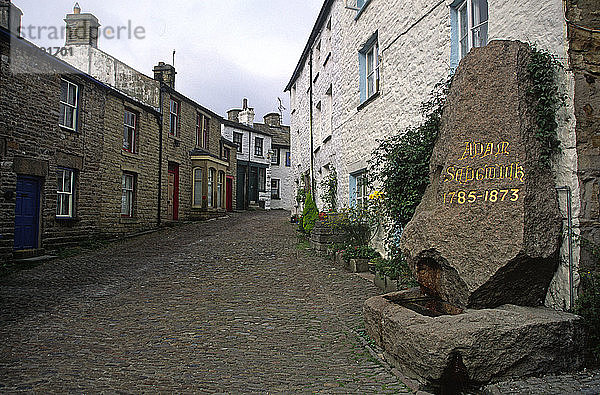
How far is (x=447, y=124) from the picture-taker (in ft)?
16.5

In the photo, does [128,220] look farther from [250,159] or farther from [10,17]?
[250,159]

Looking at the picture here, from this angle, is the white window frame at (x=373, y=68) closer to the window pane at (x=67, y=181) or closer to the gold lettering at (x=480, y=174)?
the gold lettering at (x=480, y=174)

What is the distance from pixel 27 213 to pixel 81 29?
8.48 meters

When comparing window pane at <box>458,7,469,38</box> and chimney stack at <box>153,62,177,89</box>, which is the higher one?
chimney stack at <box>153,62,177,89</box>

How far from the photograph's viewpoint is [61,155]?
11828 millimetres

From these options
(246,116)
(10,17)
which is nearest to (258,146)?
(246,116)

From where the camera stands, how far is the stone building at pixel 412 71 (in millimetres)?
4316

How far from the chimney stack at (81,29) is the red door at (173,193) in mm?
5565

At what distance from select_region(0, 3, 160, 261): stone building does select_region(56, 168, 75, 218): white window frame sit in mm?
28


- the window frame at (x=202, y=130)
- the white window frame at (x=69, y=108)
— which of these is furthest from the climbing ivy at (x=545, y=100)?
the window frame at (x=202, y=130)

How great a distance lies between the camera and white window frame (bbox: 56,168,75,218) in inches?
475

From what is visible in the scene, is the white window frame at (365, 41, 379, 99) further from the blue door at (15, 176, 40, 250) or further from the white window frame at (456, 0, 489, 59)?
the blue door at (15, 176, 40, 250)

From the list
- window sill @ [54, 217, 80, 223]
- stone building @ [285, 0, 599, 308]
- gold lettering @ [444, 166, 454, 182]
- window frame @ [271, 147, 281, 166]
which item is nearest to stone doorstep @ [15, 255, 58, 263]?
window sill @ [54, 217, 80, 223]

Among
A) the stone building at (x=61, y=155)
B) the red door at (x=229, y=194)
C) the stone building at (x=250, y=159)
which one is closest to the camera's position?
the stone building at (x=61, y=155)
